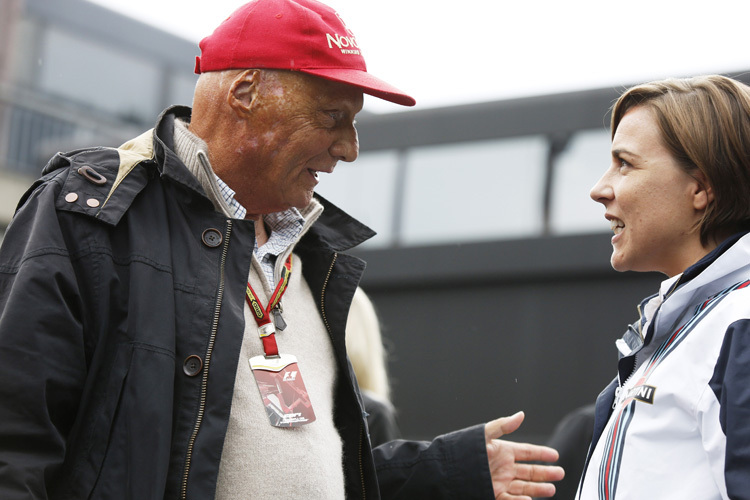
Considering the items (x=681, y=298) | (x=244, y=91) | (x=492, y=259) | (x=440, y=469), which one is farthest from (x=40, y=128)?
(x=681, y=298)

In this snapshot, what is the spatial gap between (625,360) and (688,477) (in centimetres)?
43

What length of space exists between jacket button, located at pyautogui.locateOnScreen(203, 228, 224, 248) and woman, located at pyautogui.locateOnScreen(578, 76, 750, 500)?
97 centimetres

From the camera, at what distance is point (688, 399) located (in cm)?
187

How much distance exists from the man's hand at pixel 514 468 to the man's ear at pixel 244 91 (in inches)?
45.2

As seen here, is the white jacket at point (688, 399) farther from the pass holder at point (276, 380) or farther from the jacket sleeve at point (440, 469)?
the pass holder at point (276, 380)

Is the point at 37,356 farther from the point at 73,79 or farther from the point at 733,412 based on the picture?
the point at 73,79

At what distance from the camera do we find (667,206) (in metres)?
2.28

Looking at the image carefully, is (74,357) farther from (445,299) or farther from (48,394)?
(445,299)

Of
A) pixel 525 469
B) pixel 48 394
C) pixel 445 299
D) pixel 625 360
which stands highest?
pixel 625 360

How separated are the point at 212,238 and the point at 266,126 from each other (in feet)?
1.24

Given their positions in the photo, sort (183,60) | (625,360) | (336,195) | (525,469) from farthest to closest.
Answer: (183,60) → (336,195) → (525,469) → (625,360)

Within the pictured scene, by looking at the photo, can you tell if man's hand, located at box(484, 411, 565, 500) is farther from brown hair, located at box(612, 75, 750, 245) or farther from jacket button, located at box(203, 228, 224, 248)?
jacket button, located at box(203, 228, 224, 248)

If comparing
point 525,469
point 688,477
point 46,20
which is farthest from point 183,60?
point 688,477

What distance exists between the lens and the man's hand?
2.72m
